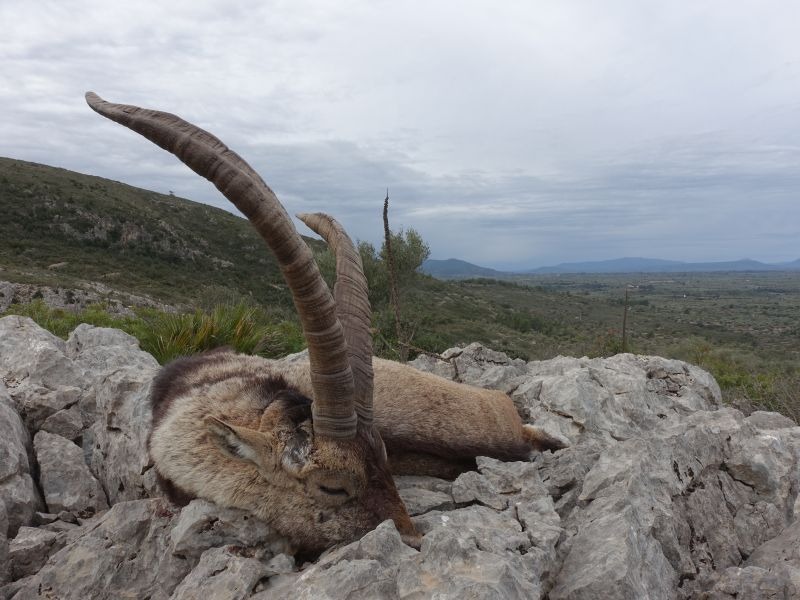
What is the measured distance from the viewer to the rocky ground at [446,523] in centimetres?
308

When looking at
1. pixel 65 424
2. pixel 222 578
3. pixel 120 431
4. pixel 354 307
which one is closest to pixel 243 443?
pixel 222 578

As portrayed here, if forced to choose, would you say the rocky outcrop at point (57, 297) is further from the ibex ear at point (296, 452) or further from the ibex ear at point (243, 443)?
the ibex ear at point (296, 452)

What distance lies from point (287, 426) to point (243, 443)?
0.34m

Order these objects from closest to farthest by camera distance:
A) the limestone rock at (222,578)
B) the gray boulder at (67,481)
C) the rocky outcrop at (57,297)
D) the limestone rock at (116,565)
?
the limestone rock at (222,578), the limestone rock at (116,565), the gray boulder at (67,481), the rocky outcrop at (57,297)

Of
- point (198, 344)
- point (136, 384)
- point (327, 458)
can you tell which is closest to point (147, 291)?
point (198, 344)

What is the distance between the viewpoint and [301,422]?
13.6ft

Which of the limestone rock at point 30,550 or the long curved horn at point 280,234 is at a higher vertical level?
the long curved horn at point 280,234

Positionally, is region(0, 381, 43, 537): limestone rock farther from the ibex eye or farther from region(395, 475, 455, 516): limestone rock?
region(395, 475, 455, 516): limestone rock

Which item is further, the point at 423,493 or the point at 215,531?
the point at 423,493

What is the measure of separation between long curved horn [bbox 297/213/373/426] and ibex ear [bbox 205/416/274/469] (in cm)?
72

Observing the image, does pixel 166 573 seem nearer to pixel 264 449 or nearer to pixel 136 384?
pixel 264 449

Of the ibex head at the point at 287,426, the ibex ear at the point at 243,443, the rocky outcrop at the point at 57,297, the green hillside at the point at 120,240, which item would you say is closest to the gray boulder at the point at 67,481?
the ibex head at the point at 287,426

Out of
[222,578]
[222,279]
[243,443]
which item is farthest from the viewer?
[222,279]

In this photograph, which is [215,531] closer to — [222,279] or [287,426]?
[287,426]
